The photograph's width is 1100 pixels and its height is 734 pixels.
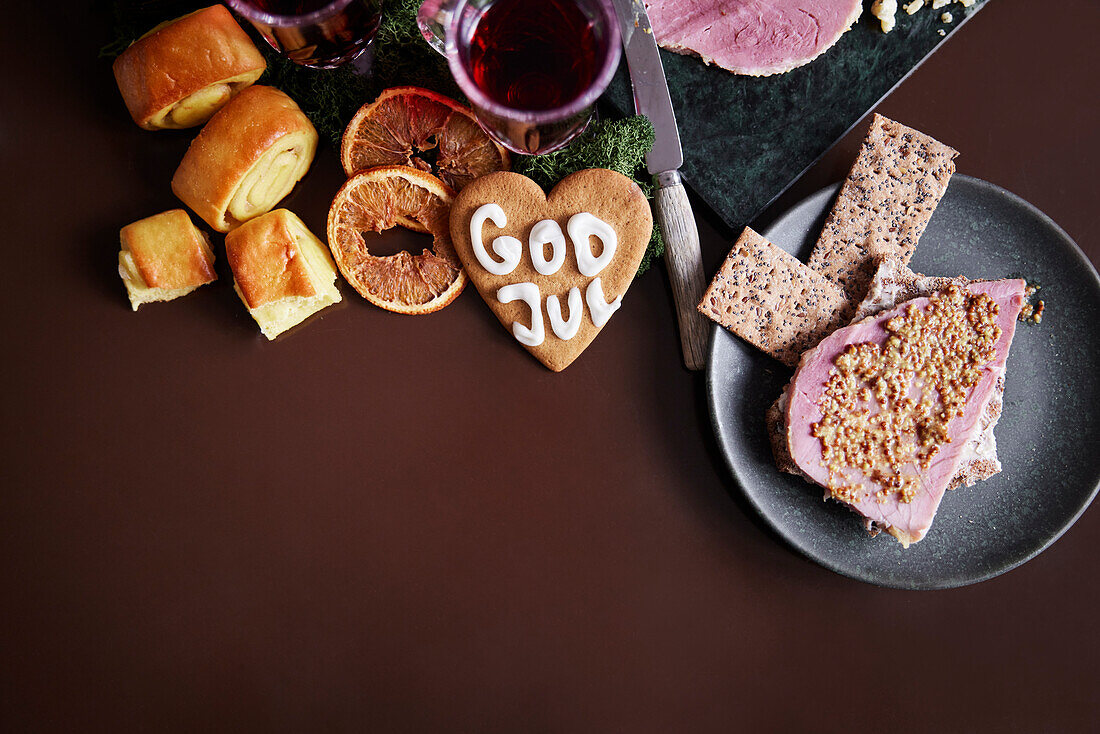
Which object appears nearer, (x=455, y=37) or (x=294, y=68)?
(x=455, y=37)

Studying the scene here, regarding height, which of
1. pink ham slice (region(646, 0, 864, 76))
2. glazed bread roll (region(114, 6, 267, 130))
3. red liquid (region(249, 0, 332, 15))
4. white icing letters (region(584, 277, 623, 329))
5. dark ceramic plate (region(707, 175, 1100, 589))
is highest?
red liquid (region(249, 0, 332, 15))

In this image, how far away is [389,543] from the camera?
79.9 inches

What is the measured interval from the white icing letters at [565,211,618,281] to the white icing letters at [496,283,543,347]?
6 cm

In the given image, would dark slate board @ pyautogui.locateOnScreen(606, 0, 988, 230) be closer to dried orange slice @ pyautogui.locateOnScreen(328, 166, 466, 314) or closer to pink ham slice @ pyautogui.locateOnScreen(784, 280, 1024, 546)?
pink ham slice @ pyautogui.locateOnScreen(784, 280, 1024, 546)

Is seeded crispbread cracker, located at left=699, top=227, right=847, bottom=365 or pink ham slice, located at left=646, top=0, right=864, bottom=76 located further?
pink ham slice, located at left=646, top=0, right=864, bottom=76

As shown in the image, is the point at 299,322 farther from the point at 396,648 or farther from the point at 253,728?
the point at 253,728

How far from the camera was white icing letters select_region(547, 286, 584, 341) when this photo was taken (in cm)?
193

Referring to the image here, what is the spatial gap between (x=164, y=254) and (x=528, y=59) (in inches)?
40.0

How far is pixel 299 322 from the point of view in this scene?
2.05 m

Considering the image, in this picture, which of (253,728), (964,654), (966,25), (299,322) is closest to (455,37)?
(299,322)

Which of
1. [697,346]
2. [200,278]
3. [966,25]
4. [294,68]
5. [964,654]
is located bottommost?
[964,654]

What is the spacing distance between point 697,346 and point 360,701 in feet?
4.14

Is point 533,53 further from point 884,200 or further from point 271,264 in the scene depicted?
point 884,200

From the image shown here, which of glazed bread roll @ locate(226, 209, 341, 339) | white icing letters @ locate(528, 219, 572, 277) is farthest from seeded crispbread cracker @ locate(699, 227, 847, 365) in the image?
glazed bread roll @ locate(226, 209, 341, 339)
